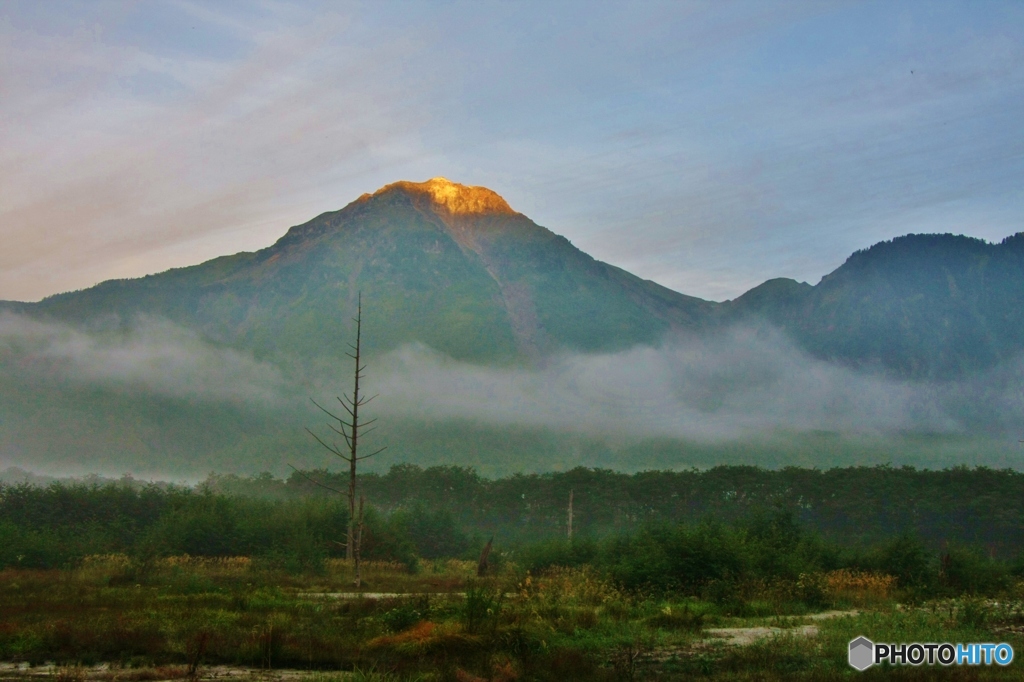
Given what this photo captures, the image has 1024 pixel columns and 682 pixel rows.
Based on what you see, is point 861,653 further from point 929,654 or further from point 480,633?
point 480,633

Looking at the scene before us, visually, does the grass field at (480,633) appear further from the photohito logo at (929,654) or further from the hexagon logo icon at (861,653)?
the photohito logo at (929,654)

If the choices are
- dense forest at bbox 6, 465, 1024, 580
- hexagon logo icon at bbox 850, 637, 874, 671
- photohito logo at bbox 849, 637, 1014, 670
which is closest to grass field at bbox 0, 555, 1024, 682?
hexagon logo icon at bbox 850, 637, 874, 671

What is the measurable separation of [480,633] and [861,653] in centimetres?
631

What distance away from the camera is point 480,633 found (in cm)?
1445

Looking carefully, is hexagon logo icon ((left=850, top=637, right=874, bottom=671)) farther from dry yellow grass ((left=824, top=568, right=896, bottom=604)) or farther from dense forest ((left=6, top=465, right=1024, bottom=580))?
dense forest ((left=6, top=465, right=1024, bottom=580))

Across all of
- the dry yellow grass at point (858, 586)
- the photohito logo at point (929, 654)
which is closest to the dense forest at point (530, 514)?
the dry yellow grass at point (858, 586)

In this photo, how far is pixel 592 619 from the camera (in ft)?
58.2

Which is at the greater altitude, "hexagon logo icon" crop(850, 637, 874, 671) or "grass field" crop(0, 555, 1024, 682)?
"hexagon logo icon" crop(850, 637, 874, 671)

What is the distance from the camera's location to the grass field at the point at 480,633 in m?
13.1

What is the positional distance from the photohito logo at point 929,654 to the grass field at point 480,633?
0.35 metres

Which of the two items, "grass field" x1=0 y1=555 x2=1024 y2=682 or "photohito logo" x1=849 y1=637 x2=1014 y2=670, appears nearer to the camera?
"grass field" x1=0 y1=555 x2=1024 y2=682

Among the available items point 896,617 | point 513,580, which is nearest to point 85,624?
point 513,580

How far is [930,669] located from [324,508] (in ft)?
130

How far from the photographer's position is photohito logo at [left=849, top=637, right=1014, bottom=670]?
13.6 metres
